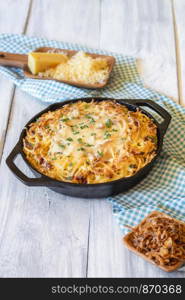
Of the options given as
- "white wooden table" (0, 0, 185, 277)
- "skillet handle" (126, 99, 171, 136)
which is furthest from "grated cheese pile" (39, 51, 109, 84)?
"skillet handle" (126, 99, 171, 136)

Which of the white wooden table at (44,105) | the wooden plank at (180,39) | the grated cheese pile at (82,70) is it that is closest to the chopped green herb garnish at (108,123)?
the white wooden table at (44,105)

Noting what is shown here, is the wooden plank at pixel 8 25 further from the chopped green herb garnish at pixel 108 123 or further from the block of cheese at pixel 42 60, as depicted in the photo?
the chopped green herb garnish at pixel 108 123

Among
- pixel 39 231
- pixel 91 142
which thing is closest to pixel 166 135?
pixel 91 142

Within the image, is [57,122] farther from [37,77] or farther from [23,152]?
[37,77]

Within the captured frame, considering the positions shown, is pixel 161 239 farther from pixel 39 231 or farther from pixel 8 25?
pixel 8 25

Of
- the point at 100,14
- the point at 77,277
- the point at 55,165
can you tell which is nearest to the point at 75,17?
the point at 100,14

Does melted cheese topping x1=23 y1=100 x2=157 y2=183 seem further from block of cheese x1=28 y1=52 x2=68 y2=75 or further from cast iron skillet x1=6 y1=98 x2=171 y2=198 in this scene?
block of cheese x1=28 y1=52 x2=68 y2=75
